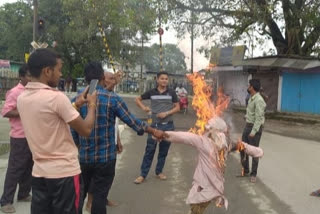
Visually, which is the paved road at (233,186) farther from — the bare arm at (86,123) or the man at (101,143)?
the bare arm at (86,123)

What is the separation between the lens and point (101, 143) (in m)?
4.12

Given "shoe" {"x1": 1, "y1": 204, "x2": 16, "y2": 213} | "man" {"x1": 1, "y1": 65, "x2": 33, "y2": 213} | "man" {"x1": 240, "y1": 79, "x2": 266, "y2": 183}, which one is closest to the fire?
"man" {"x1": 240, "y1": 79, "x2": 266, "y2": 183}

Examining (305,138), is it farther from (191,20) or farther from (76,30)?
(76,30)

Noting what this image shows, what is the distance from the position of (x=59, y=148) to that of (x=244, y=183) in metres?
4.58

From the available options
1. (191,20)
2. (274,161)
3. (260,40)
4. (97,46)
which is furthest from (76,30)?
(274,161)

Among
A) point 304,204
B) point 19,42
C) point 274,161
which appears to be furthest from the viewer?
point 19,42

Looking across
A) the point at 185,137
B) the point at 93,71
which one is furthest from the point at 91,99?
the point at 185,137

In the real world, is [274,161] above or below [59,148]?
below

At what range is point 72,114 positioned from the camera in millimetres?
2959

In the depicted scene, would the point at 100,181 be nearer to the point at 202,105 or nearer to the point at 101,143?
the point at 101,143

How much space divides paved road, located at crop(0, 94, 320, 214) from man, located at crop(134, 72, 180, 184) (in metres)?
0.28

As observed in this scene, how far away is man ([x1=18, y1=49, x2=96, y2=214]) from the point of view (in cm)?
296

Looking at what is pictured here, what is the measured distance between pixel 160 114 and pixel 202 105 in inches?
79.4

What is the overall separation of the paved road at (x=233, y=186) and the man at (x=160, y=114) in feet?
0.92
